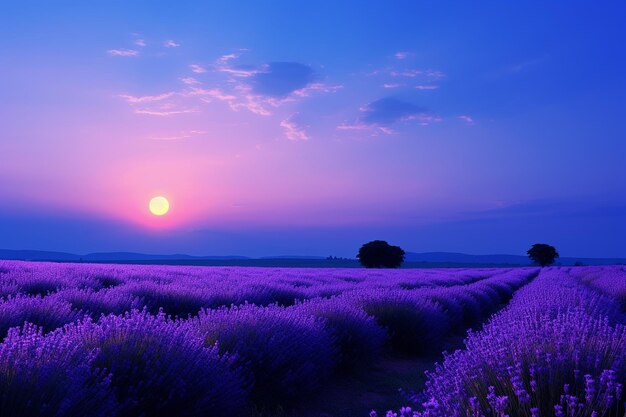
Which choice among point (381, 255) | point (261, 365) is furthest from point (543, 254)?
point (261, 365)

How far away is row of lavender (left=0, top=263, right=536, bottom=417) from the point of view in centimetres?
237

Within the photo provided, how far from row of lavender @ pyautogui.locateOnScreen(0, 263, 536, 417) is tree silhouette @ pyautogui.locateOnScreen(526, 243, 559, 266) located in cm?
7216

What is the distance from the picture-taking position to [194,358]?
10.2 feet

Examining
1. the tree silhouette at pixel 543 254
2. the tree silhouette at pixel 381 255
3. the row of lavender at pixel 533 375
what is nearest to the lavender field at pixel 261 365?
the row of lavender at pixel 533 375

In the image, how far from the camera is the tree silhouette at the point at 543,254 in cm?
7338

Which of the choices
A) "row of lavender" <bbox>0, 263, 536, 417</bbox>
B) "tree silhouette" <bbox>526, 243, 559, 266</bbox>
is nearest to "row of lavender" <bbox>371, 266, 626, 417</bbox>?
"row of lavender" <bbox>0, 263, 536, 417</bbox>

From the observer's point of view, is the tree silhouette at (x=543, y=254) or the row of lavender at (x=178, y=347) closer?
the row of lavender at (x=178, y=347)

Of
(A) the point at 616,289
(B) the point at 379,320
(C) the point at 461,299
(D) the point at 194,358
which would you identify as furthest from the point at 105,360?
(A) the point at 616,289

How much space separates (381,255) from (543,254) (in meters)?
28.9

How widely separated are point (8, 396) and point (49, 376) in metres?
0.18

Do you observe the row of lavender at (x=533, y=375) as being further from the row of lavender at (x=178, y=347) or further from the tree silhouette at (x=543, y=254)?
the tree silhouette at (x=543, y=254)

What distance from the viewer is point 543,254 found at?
73500mm

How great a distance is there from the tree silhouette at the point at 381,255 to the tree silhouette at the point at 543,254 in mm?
25511

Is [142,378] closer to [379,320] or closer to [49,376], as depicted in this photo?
[49,376]
